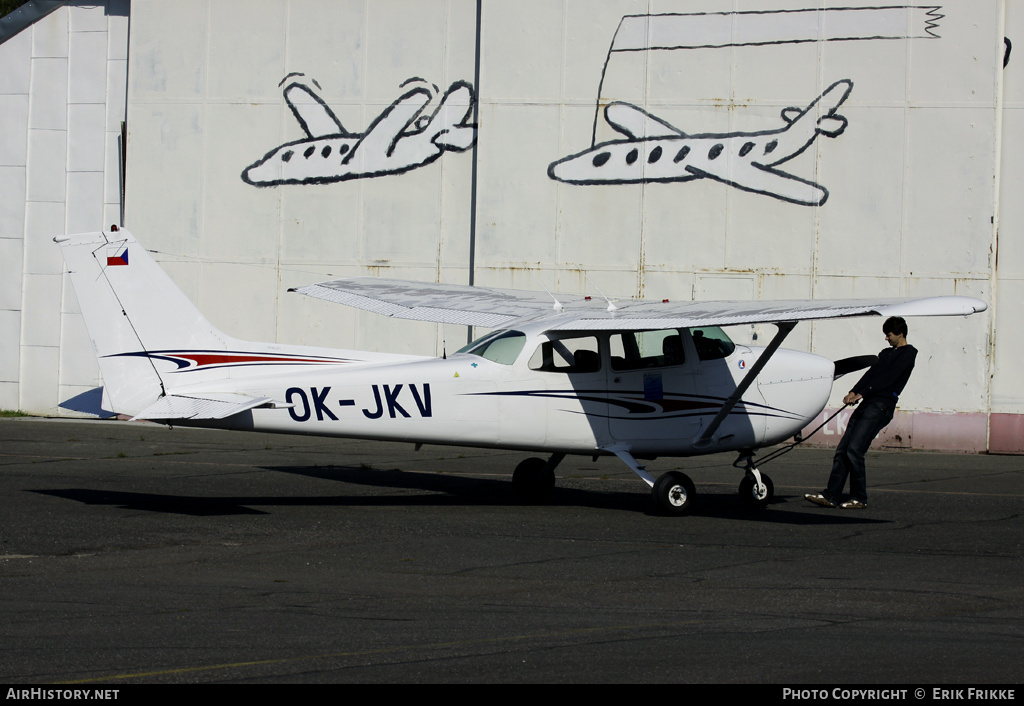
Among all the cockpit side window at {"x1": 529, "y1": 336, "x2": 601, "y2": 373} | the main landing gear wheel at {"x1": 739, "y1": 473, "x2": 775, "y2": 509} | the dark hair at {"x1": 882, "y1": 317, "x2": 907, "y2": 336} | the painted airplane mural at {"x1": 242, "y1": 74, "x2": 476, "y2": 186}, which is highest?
the painted airplane mural at {"x1": 242, "y1": 74, "x2": 476, "y2": 186}

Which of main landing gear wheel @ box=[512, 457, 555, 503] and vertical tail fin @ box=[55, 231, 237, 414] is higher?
vertical tail fin @ box=[55, 231, 237, 414]

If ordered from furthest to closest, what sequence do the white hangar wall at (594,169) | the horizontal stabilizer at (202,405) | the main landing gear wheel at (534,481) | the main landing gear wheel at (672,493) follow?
the white hangar wall at (594,169), the main landing gear wheel at (534,481), the main landing gear wheel at (672,493), the horizontal stabilizer at (202,405)

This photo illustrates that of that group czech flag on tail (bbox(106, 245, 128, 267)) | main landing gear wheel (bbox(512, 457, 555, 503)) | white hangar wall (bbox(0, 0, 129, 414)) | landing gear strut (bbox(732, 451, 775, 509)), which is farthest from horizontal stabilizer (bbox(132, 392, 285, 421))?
white hangar wall (bbox(0, 0, 129, 414))

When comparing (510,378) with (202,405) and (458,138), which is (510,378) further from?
(458,138)

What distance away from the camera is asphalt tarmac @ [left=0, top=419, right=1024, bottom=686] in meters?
5.91

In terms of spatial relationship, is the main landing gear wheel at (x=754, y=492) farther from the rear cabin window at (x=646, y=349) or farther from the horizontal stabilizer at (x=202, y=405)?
the horizontal stabilizer at (x=202, y=405)

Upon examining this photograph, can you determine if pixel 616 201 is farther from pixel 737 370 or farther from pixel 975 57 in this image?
pixel 737 370

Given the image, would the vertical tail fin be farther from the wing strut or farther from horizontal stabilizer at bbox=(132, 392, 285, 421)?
the wing strut

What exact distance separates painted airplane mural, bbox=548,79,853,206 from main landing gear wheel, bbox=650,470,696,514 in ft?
32.2

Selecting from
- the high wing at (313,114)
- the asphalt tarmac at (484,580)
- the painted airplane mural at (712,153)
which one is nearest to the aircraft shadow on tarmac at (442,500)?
the asphalt tarmac at (484,580)

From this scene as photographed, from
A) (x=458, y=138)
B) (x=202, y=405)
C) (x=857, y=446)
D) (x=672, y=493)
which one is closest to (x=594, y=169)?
(x=458, y=138)

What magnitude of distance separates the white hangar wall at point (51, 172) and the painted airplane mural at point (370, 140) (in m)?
3.62

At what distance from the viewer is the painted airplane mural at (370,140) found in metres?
21.1

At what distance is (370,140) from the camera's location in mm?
21344
